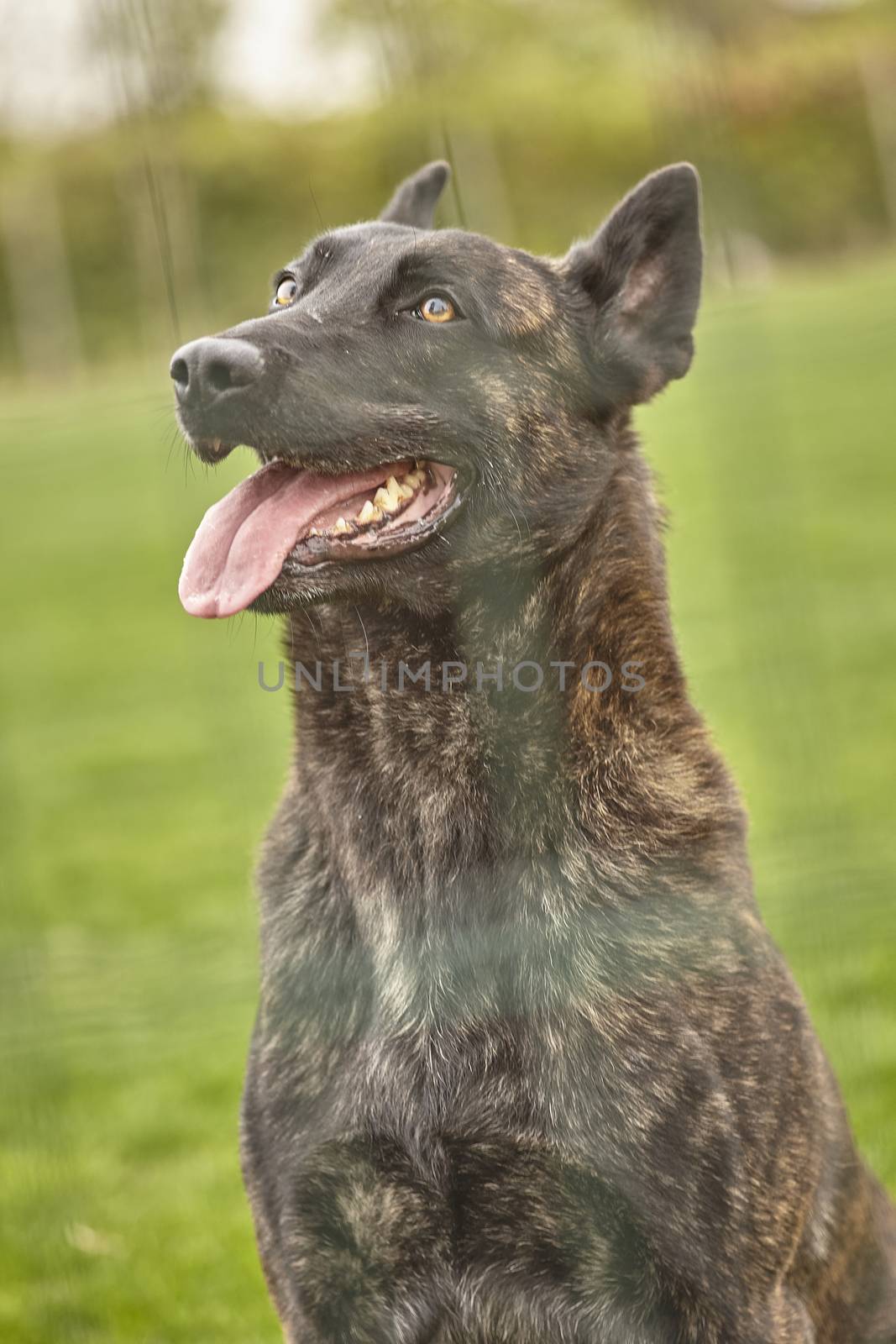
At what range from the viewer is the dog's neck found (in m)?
2.61

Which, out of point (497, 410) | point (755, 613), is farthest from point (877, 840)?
point (755, 613)

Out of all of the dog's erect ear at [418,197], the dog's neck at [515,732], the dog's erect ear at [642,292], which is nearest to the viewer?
the dog's neck at [515,732]

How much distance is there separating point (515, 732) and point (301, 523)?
1.80 feet

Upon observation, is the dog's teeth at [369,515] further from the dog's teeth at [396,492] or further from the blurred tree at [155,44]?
the blurred tree at [155,44]

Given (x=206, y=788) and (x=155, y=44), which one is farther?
(x=206, y=788)

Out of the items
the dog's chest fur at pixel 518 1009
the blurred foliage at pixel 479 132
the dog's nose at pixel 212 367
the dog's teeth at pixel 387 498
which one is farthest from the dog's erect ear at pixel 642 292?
the dog's nose at pixel 212 367

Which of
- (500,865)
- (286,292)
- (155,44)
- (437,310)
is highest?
(155,44)

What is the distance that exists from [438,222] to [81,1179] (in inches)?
124

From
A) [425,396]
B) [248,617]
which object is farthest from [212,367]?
[248,617]

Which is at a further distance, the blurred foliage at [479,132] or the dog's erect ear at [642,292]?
the dog's erect ear at [642,292]

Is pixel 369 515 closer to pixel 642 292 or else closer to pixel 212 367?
pixel 212 367

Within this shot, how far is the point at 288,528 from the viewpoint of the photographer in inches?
103

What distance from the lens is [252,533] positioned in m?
2.59

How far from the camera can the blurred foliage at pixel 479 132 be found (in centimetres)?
251
